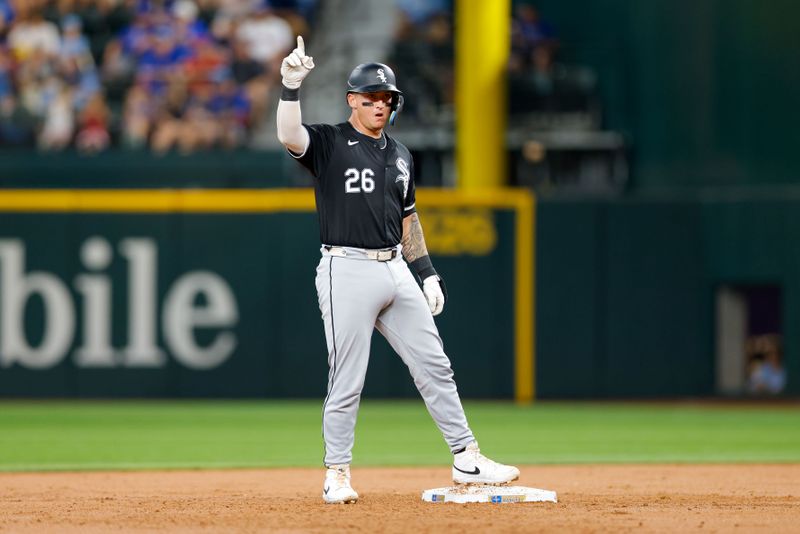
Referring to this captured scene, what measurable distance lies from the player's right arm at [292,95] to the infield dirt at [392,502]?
1660 millimetres

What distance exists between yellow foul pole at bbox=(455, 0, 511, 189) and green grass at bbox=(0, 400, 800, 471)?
2537 mm

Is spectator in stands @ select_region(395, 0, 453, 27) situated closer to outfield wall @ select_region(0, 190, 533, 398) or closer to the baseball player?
outfield wall @ select_region(0, 190, 533, 398)

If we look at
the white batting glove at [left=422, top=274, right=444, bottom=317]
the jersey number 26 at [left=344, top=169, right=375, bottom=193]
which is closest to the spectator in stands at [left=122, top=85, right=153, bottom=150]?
the white batting glove at [left=422, top=274, right=444, bottom=317]

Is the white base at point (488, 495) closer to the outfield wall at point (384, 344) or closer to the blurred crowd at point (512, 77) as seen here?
the outfield wall at point (384, 344)

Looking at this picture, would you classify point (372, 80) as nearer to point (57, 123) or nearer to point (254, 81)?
point (254, 81)

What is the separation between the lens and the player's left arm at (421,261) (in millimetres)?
6629

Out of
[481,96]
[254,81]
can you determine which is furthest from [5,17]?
[481,96]

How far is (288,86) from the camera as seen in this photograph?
237 inches

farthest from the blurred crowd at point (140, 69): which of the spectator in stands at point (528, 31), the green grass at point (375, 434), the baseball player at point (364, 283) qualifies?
the baseball player at point (364, 283)

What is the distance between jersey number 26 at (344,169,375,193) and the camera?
631 centimetres

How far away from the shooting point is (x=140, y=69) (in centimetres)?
1573

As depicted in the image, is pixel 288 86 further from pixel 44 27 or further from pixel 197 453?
pixel 44 27

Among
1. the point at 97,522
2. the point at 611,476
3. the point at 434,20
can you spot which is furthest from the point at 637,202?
the point at 97,522

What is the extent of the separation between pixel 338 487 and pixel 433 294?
1.02 m
